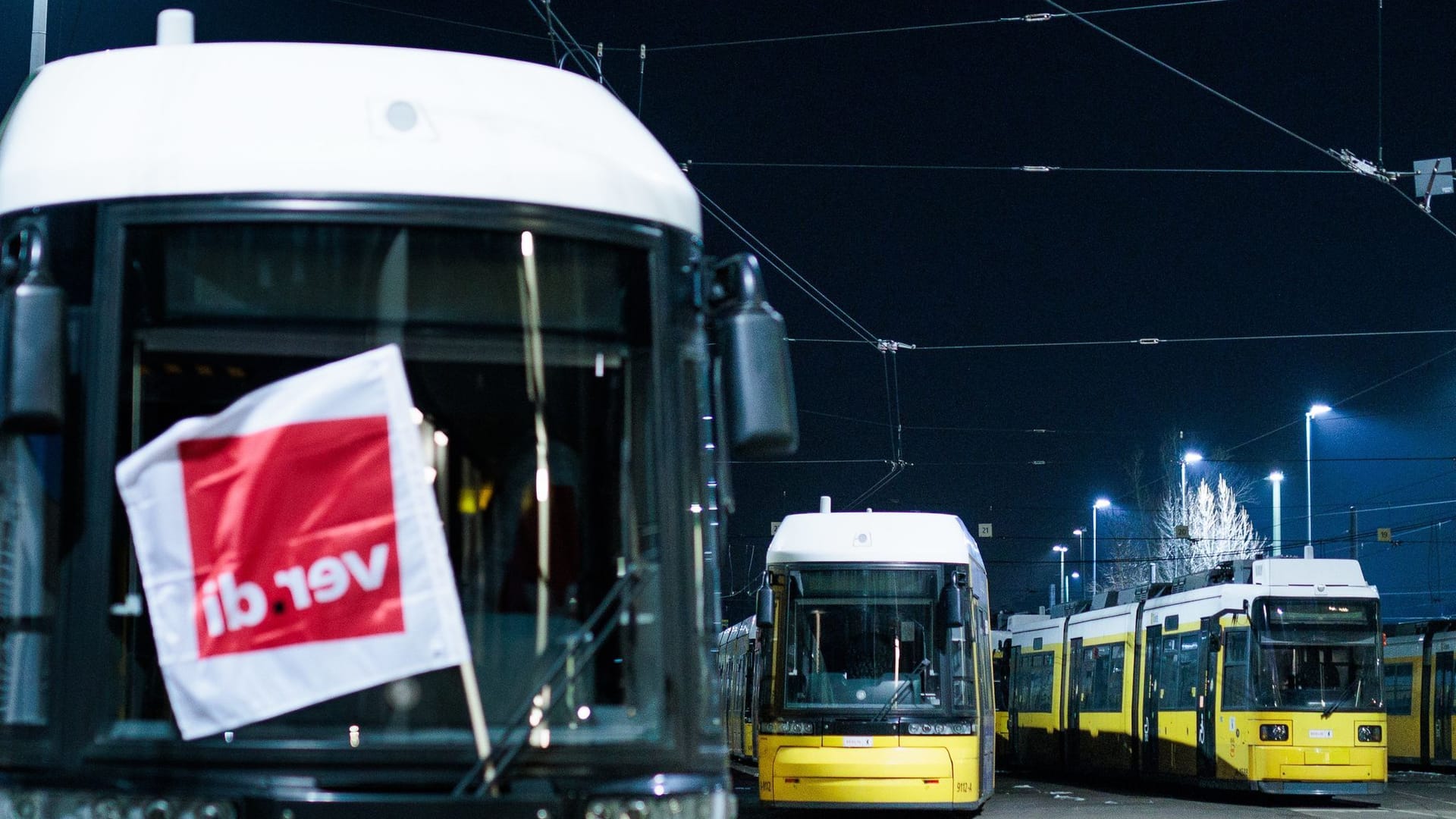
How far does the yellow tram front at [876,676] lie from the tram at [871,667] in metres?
0.01

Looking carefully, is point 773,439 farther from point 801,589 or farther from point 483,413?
point 801,589

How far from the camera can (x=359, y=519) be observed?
549 cm

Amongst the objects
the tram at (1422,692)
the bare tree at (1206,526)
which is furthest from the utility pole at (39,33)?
the bare tree at (1206,526)

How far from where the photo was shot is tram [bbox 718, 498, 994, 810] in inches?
710

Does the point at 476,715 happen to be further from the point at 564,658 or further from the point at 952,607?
the point at 952,607

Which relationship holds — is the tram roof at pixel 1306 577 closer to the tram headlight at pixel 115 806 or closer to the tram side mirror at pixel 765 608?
the tram side mirror at pixel 765 608

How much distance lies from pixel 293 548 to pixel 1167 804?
19.9 metres

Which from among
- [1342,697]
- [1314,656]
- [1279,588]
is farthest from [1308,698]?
[1279,588]

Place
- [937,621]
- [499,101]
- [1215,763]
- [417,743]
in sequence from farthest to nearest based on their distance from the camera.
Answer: [1215,763]
[937,621]
[499,101]
[417,743]

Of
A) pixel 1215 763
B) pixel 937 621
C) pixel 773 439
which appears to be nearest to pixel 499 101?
pixel 773 439

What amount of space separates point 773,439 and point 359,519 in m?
1.23

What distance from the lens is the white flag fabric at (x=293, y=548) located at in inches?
210

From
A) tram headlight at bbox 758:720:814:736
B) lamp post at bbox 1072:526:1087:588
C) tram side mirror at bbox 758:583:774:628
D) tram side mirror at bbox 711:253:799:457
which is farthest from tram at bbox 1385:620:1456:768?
lamp post at bbox 1072:526:1087:588

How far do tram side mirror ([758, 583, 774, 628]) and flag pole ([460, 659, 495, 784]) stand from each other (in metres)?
13.5
